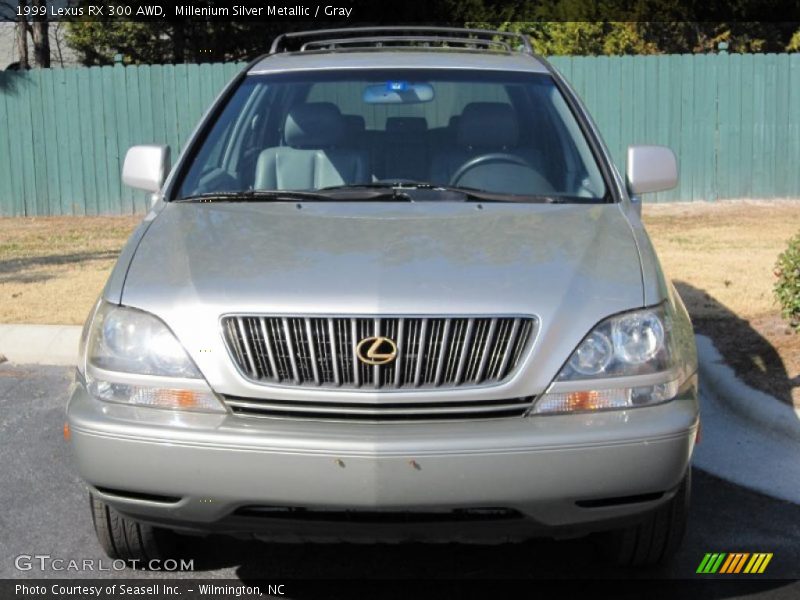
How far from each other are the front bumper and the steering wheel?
5.61 ft

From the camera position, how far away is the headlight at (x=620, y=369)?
350 centimetres

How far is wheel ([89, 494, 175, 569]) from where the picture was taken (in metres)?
4.01

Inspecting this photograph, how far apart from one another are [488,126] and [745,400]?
78.5 inches

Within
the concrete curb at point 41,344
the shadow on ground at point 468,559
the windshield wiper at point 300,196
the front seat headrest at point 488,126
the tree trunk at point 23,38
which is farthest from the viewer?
the tree trunk at point 23,38

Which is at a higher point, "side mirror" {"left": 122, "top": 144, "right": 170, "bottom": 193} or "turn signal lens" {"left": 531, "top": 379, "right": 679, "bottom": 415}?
"side mirror" {"left": 122, "top": 144, "right": 170, "bottom": 193}

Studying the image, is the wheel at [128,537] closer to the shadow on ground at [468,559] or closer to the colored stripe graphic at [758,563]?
the shadow on ground at [468,559]

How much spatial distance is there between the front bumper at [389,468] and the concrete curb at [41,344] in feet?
13.0

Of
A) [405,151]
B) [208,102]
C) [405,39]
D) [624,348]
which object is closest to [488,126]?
Result: [405,151]

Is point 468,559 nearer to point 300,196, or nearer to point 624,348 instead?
point 624,348

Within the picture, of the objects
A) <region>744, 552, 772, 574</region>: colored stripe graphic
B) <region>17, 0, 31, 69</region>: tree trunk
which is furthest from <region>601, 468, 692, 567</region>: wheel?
<region>17, 0, 31, 69</region>: tree trunk

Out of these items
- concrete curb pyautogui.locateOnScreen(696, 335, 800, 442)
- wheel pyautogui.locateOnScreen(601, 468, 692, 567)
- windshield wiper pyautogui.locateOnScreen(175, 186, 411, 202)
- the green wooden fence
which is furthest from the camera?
the green wooden fence

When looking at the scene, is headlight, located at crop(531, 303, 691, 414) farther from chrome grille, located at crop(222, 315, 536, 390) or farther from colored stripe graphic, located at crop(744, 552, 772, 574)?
colored stripe graphic, located at crop(744, 552, 772, 574)

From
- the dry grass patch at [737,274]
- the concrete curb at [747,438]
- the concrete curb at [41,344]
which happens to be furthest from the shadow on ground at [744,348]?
the concrete curb at [41,344]

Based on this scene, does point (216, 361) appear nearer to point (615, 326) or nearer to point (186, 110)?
point (615, 326)
